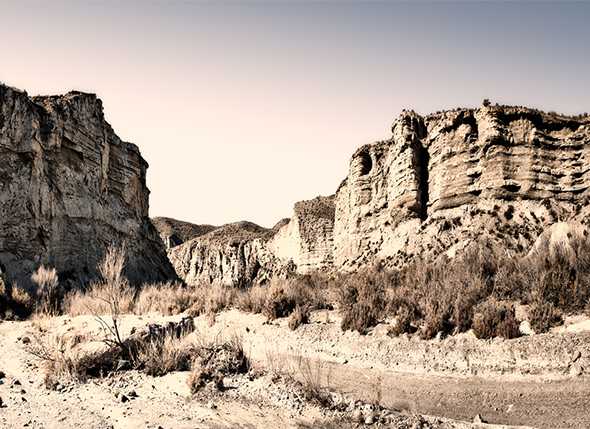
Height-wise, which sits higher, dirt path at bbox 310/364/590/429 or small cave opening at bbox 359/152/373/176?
small cave opening at bbox 359/152/373/176

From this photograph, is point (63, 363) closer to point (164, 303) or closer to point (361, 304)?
point (164, 303)

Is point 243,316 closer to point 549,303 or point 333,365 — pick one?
point 333,365

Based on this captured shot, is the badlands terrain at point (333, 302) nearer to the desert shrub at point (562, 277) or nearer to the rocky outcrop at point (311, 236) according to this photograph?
the desert shrub at point (562, 277)

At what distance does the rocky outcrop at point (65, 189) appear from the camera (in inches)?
772

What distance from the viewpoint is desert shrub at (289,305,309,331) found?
13.5 m

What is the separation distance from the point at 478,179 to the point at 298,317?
15.6 metres

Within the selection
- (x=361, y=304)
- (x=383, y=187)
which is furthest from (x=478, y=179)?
A: (x=361, y=304)

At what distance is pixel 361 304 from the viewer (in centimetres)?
1305

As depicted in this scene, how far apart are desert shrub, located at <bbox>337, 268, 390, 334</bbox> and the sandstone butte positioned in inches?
367

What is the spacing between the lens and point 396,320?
12055mm

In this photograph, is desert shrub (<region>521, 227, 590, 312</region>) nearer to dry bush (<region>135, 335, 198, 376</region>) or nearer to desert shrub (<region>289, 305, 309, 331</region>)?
desert shrub (<region>289, 305, 309, 331</region>)

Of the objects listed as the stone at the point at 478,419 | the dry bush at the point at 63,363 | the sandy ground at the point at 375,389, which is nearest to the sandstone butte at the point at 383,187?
the dry bush at the point at 63,363

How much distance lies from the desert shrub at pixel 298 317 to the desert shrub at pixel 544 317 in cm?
584

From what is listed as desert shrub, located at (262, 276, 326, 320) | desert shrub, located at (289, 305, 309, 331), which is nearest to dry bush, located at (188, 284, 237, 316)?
desert shrub, located at (262, 276, 326, 320)
